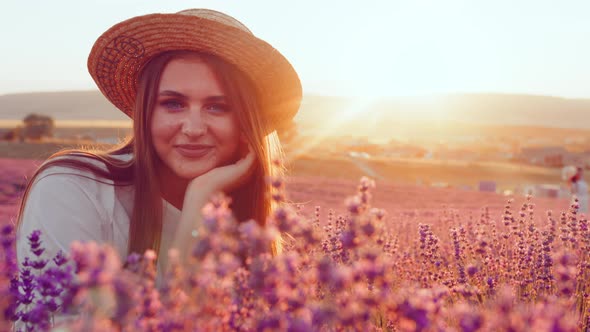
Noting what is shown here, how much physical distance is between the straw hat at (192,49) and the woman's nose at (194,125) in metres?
0.40

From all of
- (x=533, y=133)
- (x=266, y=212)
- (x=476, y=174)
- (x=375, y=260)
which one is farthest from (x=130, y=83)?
(x=533, y=133)

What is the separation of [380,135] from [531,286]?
11580 cm

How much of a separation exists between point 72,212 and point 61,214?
0.05 metres

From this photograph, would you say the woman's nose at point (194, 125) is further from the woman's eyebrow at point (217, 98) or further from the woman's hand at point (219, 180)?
the woman's hand at point (219, 180)

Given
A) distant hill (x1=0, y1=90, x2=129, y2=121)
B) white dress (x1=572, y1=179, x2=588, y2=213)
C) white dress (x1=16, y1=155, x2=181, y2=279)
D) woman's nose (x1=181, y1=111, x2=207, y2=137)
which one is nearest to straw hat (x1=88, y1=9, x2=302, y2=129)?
woman's nose (x1=181, y1=111, x2=207, y2=137)

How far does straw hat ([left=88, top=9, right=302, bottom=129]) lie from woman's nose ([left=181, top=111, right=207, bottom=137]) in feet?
1.30

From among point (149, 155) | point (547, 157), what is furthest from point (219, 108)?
point (547, 157)

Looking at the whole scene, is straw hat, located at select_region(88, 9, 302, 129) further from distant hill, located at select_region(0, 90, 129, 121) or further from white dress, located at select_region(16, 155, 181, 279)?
distant hill, located at select_region(0, 90, 129, 121)

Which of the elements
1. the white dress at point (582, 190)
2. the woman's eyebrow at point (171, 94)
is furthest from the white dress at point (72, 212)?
the white dress at point (582, 190)

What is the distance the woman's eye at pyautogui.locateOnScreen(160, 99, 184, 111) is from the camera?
3070 millimetres

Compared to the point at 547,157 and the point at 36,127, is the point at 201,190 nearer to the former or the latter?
the point at 36,127

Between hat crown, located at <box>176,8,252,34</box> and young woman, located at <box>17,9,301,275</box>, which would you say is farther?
hat crown, located at <box>176,8,252,34</box>

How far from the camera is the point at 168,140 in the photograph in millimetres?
3070

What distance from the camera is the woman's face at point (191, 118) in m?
3.01
